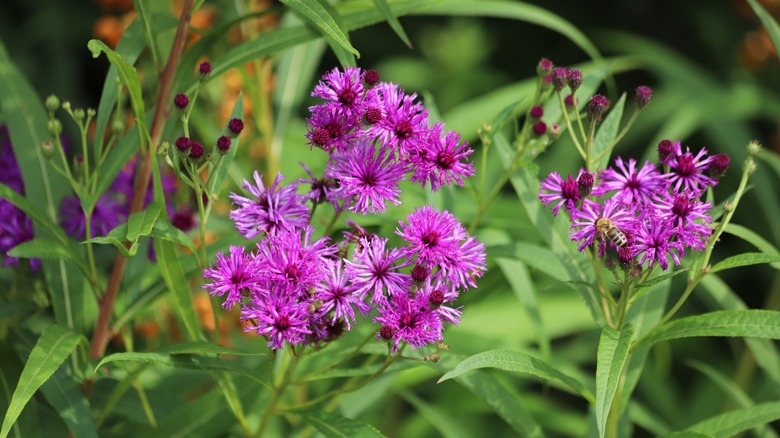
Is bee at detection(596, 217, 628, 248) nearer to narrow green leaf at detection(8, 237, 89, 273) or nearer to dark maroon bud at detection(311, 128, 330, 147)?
dark maroon bud at detection(311, 128, 330, 147)

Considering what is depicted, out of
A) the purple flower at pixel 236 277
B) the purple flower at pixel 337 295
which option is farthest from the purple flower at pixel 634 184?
the purple flower at pixel 236 277

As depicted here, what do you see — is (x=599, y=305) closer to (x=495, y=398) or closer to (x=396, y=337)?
(x=495, y=398)

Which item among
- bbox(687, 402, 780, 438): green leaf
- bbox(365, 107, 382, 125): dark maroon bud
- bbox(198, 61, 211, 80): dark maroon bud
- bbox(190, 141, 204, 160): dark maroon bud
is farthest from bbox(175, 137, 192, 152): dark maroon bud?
bbox(687, 402, 780, 438): green leaf

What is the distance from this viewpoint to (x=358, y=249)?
44.1 inches

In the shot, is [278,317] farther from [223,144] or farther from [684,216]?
[684,216]

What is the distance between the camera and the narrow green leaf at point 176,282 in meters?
1.22

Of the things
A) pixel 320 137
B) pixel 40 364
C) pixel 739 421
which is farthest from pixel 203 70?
pixel 739 421

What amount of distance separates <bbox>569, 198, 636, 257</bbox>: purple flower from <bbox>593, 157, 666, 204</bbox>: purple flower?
0.03m

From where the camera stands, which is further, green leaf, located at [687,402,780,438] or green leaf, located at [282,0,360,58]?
green leaf, located at [687,402,780,438]

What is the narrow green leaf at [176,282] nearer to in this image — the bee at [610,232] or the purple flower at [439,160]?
the purple flower at [439,160]

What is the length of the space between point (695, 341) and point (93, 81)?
8.29 feet

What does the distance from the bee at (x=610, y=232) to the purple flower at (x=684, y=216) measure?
0.05 meters

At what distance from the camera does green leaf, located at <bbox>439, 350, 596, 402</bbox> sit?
3.47ft

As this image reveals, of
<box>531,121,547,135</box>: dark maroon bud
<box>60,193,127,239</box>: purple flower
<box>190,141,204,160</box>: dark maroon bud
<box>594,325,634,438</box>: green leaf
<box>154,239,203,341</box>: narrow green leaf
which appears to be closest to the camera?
<box>594,325,634,438</box>: green leaf
